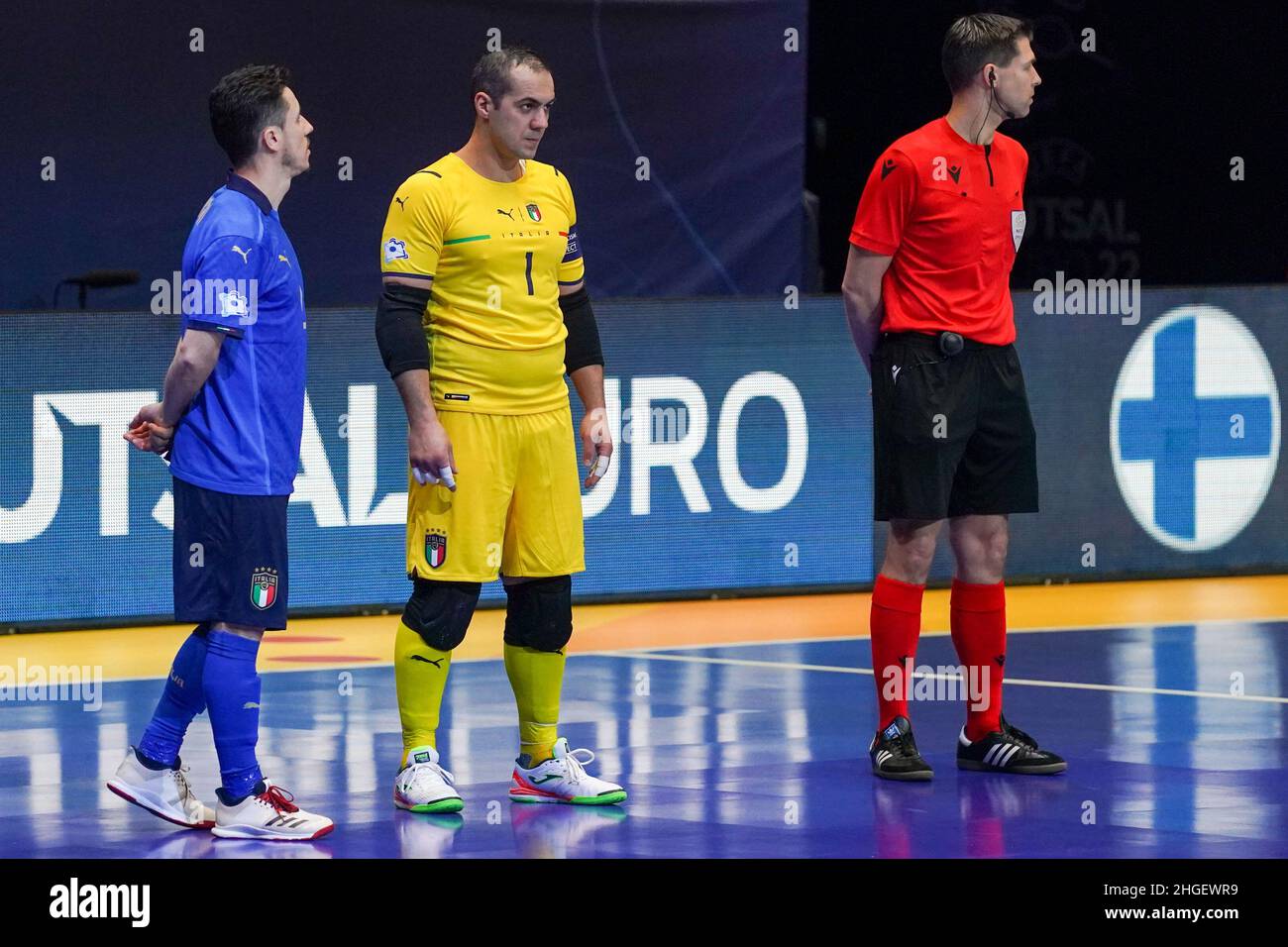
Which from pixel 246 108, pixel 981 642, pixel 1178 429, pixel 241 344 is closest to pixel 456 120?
pixel 1178 429

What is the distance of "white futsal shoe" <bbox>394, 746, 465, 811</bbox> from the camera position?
715 cm

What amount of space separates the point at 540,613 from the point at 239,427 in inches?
47.7

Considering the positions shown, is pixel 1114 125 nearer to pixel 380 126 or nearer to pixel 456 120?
pixel 456 120

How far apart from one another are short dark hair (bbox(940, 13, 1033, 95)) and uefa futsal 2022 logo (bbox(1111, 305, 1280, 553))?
595 centimetres

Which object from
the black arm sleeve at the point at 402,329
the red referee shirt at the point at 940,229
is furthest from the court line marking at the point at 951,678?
the black arm sleeve at the point at 402,329

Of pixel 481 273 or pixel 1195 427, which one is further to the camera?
pixel 1195 427

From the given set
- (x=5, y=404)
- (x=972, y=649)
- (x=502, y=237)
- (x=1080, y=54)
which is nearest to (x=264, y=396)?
(x=502, y=237)

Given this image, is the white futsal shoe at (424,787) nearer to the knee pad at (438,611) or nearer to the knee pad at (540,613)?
the knee pad at (438,611)

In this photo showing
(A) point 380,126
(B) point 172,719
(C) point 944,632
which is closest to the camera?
(B) point 172,719

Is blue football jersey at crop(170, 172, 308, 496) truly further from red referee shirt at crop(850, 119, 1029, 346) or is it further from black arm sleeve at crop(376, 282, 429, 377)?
red referee shirt at crop(850, 119, 1029, 346)

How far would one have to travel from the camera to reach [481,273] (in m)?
7.17

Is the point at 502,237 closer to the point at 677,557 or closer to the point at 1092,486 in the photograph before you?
the point at 677,557

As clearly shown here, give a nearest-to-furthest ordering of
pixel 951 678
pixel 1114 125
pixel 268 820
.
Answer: pixel 268 820, pixel 951 678, pixel 1114 125

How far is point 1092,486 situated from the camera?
44.1ft
